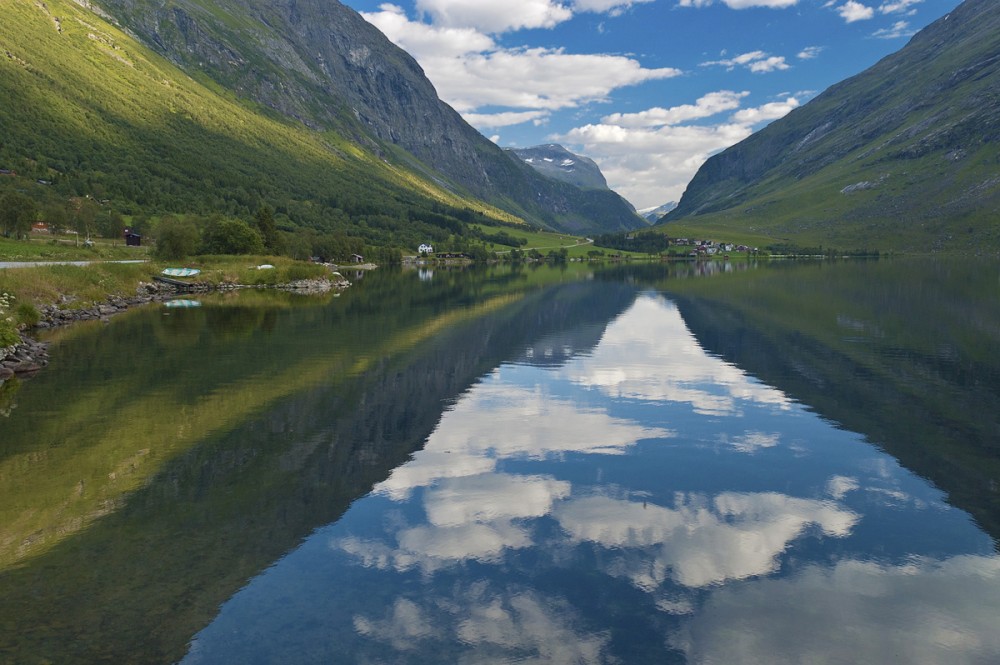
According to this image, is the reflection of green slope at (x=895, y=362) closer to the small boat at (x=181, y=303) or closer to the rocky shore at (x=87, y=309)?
the rocky shore at (x=87, y=309)

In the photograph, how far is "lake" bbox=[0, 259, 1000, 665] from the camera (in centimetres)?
1578

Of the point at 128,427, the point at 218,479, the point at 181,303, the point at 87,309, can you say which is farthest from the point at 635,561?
the point at 181,303

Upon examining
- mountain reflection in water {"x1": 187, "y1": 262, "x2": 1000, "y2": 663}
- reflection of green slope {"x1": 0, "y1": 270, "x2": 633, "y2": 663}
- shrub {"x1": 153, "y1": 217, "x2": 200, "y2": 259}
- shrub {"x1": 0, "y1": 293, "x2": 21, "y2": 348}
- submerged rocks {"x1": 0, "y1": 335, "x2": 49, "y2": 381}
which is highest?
shrub {"x1": 153, "y1": 217, "x2": 200, "y2": 259}

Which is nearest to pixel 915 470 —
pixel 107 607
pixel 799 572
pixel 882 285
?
pixel 799 572

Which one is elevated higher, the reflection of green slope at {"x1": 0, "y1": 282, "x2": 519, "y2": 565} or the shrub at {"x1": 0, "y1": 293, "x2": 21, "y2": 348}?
the shrub at {"x1": 0, "y1": 293, "x2": 21, "y2": 348}

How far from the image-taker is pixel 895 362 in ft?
Answer: 168

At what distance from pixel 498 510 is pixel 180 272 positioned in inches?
4544

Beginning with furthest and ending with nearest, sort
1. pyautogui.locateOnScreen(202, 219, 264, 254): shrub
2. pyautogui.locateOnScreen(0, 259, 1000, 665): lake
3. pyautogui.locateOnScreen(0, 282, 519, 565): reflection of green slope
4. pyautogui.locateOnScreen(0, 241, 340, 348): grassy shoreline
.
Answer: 1. pyautogui.locateOnScreen(202, 219, 264, 254): shrub
2. pyautogui.locateOnScreen(0, 241, 340, 348): grassy shoreline
3. pyautogui.locateOnScreen(0, 282, 519, 565): reflection of green slope
4. pyautogui.locateOnScreen(0, 259, 1000, 665): lake

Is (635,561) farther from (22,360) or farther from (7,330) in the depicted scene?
(7,330)

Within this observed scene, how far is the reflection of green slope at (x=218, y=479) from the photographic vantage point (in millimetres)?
16047

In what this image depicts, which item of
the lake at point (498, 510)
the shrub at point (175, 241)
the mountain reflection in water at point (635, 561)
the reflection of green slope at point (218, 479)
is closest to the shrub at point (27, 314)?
the reflection of green slope at point (218, 479)

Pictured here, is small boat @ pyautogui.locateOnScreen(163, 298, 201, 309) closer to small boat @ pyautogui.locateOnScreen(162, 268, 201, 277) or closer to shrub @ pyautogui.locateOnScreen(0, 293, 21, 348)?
small boat @ pyautogui.locateOnScreen(162, 268, 201, 277)

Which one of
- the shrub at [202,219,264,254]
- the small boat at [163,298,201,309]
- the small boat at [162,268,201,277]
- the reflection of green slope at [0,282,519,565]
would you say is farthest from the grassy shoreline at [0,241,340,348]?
the reflection of green slope at [0,282,519,565]

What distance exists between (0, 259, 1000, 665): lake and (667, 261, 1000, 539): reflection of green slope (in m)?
0.32
